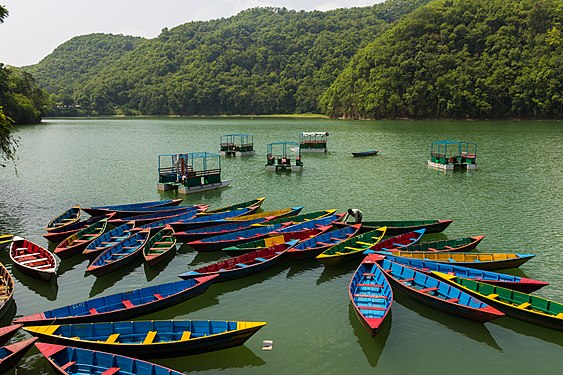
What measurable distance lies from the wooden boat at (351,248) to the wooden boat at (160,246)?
307 inches

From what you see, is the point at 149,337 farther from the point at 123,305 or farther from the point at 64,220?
the point at 64,220

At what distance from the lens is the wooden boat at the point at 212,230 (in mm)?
25438

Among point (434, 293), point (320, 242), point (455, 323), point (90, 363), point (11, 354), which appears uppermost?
point (320, 242)

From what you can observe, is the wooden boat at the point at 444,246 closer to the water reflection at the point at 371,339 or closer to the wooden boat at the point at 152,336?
the water reflection at the point at 371,339

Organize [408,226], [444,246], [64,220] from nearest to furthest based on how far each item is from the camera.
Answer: [444,246]
[408,226]
[64,220]

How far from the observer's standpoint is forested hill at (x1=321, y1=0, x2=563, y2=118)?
14112 cm

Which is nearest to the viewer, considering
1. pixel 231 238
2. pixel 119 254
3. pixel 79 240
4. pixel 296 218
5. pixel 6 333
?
pixel 6 333

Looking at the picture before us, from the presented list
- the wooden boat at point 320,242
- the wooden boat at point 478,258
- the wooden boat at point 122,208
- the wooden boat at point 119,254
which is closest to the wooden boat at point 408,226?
the wooden boat at point 320,242

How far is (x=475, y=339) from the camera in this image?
54.6 feet

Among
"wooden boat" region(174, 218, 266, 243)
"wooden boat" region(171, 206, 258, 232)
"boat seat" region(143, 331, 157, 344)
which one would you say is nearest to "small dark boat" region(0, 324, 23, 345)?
"boat seat" region(143, 331, 157, 344)

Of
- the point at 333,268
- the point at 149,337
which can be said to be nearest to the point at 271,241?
the point at 333,268

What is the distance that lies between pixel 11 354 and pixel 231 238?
13115 mm

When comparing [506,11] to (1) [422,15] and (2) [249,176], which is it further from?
(2) [249,176]

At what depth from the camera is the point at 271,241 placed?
81.0 feet
